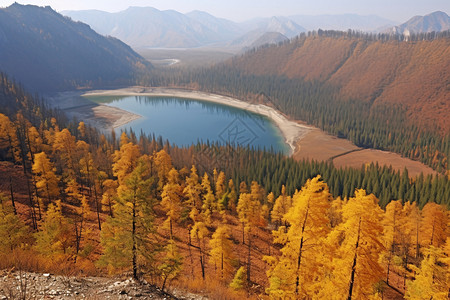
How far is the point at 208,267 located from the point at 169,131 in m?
156

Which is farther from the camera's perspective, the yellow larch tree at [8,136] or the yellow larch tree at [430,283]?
the yellow larch tree at [8,136]

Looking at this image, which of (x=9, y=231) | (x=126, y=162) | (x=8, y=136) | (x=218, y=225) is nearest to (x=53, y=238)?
(x=9, y=231)

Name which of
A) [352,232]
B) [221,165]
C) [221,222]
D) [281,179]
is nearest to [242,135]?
[221,165]

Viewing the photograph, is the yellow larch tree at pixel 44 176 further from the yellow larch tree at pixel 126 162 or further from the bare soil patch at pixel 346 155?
the bare soil patch at pixel 346 155

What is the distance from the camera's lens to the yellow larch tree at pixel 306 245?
68.5 feet

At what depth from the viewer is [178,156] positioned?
104 metres

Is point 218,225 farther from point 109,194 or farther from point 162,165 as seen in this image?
point 109,194

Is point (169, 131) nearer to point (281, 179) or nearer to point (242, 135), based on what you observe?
point (242, 135)

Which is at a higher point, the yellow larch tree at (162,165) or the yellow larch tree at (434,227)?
the yellow larch tree at (162,165)

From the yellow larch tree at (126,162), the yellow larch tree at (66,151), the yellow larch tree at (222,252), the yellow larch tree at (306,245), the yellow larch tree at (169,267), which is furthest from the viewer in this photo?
the yellow larch tree at (66,151)

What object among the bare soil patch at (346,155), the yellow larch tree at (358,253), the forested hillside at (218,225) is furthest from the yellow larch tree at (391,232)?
the bare soil patch at (346,155)

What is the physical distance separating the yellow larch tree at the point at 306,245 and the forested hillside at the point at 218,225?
0.26 ft

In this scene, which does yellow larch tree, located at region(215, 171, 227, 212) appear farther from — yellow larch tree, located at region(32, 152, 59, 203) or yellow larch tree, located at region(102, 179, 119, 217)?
yellow larch tree, located at region(32, 152, 59, 203)

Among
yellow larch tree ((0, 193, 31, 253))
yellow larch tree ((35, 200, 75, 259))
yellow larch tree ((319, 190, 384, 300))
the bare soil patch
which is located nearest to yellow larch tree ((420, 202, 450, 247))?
yellow larch tree ((319, 190, 384, 300))
